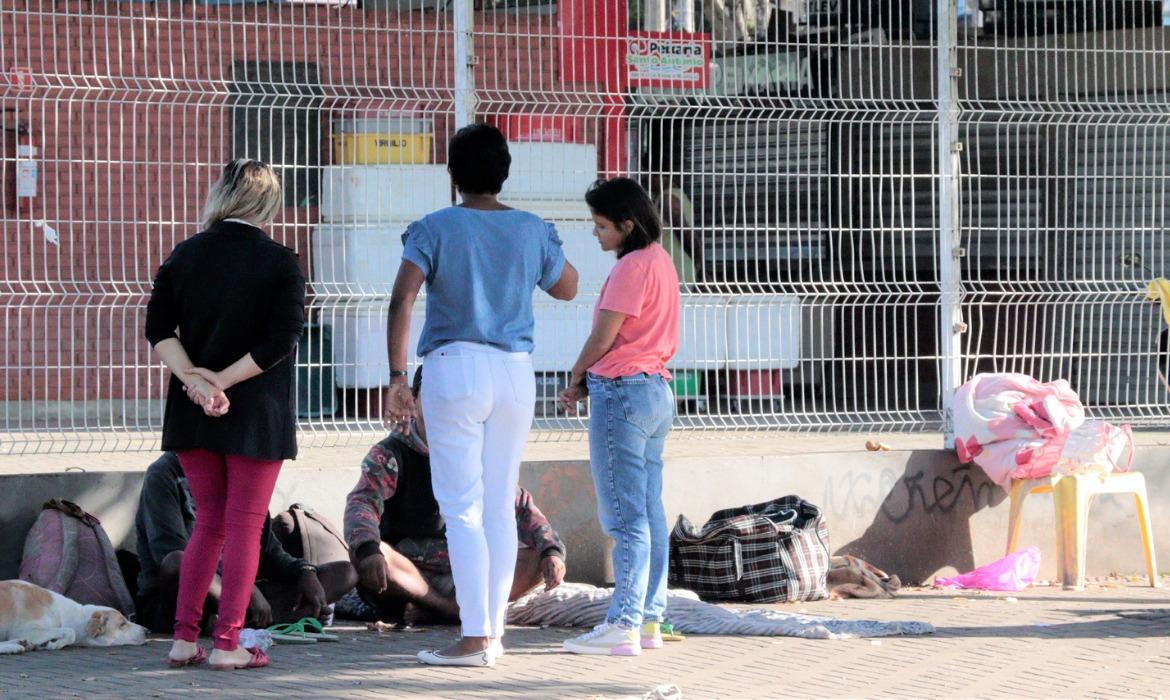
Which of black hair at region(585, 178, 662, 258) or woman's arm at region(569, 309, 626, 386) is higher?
black hair at region(585, 178, 662, 258)

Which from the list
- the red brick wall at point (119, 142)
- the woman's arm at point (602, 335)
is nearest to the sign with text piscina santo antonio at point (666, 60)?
the red brick wall at point (119, 142)

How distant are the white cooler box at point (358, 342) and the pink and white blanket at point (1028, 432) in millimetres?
2729

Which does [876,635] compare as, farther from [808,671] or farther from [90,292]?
[90,292]

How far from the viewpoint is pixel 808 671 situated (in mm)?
5840

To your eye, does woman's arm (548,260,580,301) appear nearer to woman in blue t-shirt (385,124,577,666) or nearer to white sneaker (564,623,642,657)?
woman in blue t-shirt (385,124,577,666)

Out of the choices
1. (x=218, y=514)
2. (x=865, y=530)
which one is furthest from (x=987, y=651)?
(x=218, y=514)

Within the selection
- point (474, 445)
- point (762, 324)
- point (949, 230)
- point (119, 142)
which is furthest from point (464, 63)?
point (474, 445)

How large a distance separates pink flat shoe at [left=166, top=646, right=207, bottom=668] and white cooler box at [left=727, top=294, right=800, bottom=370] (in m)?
3.39

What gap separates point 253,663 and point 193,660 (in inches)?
7.8

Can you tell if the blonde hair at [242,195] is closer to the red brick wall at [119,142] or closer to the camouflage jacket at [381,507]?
the camouflage jacket at [381,507]

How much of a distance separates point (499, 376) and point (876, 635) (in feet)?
6.62

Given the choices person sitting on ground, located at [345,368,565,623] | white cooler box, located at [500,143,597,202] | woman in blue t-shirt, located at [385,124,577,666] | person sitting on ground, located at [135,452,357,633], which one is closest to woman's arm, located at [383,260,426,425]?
woman in blue t-shirt, located at [385,124,577,666]

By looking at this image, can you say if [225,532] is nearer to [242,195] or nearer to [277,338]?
[277,338]

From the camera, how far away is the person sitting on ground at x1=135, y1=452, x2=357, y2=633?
6344 millimetres
